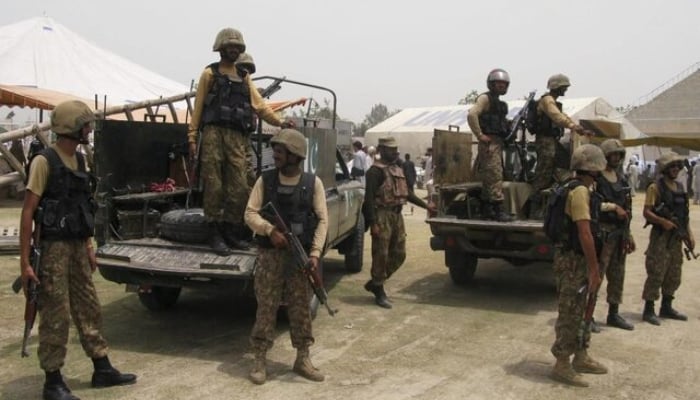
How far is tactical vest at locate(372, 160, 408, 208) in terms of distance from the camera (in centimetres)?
650

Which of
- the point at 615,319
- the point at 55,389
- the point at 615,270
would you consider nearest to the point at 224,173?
the point at 55,389

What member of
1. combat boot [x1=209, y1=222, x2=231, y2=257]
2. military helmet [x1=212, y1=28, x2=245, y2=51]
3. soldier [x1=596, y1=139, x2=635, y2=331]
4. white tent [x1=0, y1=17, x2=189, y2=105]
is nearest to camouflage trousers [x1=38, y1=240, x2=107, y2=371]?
combat boot [x1=209, y1=222, x2=231, y2=257]

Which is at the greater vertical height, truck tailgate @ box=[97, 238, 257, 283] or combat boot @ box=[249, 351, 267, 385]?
truck tailgate @ box=[97, 238, 257, 283]

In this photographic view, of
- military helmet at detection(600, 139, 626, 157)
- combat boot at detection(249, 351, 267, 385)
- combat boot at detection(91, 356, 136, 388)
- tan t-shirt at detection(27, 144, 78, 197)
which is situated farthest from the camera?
military helmet at detection(600, 139, 626, 157)

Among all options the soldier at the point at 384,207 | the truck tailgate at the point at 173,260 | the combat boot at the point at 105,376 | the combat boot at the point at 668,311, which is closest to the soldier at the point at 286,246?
the truck tailgate at the point at 173,260

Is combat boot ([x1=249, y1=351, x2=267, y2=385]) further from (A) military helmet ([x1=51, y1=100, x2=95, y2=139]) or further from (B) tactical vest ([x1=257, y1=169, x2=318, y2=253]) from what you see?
(A) military helmet ([x1=51, y1=100, x2=95, y2=139])

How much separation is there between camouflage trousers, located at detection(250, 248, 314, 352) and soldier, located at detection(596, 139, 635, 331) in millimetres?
2472

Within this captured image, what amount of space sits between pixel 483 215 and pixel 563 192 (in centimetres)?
295

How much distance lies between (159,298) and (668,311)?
480 centimetres

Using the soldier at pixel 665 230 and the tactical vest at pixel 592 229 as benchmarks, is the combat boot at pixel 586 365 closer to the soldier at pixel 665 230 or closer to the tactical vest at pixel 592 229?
the tactical vest at pixel 592 229

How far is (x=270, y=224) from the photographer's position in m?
4.39

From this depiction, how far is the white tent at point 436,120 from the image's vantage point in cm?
2623

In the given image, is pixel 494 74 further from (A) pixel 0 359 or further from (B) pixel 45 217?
(A) pixel 0 359

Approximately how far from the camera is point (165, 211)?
20.8ft
